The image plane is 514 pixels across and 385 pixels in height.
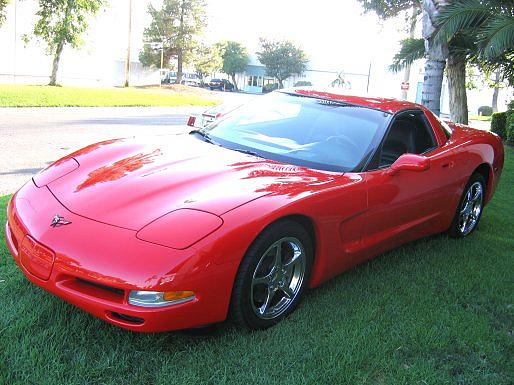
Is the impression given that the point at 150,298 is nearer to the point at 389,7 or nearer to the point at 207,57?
the point at 389,7

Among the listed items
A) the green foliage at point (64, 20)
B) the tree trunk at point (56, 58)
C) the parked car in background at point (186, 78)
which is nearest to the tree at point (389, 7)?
the green foliage at point (64, 20)

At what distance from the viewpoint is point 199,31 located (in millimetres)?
53312

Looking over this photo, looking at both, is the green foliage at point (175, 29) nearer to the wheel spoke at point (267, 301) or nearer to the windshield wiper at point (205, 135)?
the windshield wiper at point (205, 135)

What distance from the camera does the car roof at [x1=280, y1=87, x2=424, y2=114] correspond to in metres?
4.43

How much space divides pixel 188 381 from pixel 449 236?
3.51 m

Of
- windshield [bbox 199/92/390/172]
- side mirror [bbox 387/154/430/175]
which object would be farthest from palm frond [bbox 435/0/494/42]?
side mirror [bbox 387/154/430/175]

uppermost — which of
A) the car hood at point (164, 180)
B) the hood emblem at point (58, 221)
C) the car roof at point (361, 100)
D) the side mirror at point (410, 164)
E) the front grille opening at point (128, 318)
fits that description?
the car roof at point (361, 100)

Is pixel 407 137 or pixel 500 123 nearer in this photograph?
pixel 407 137

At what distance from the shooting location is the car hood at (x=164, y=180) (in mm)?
2873

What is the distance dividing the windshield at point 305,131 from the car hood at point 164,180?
22cm

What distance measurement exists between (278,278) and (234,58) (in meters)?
78.7

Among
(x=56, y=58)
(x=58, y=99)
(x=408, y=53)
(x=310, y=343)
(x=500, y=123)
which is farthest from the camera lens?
(x=56, y=58)

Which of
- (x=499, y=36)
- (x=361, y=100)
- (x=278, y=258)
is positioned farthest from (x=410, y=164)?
(x=499, y=36)

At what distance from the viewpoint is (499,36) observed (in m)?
9.70
